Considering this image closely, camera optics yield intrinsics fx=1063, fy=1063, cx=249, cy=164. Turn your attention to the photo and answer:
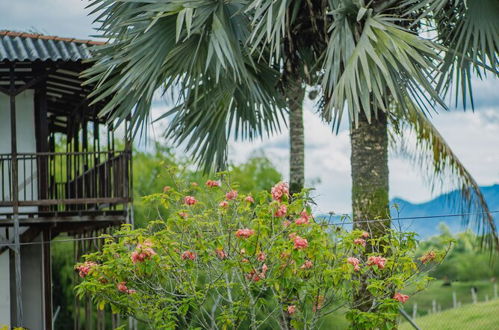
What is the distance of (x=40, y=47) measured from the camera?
1673cm

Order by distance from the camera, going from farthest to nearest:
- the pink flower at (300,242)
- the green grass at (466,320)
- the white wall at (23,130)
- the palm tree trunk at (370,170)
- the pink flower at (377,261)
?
the green grass at (466,320), the white wall at (23,130), the palm tree trunk at (370,170), the pink flower at (377,261), the pink flower at (300,242)

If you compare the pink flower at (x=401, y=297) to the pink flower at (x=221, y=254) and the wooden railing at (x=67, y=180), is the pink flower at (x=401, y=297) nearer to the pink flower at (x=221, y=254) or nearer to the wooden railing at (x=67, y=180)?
the pink flower at (x=221, y=254)

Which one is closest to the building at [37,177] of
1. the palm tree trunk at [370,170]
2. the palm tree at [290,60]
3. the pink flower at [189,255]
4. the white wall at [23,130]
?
the white wall at [23,130]

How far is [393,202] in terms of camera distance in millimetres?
12891

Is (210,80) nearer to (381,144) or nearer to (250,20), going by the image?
(250,20)

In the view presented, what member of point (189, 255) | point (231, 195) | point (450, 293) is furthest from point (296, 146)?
point (450, 293)

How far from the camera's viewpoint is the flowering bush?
1152 centimetres

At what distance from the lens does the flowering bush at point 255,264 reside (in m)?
11.5

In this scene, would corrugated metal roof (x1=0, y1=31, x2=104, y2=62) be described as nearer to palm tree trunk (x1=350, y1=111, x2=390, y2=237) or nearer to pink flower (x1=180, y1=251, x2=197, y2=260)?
palm tree trunk (x1=350, y1=111, x2=390, y2=237)

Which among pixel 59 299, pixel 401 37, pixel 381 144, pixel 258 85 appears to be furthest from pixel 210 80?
pixel 59 299

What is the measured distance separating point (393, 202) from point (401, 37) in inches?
83.3

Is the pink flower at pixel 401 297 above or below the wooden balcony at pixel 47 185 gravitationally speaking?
below

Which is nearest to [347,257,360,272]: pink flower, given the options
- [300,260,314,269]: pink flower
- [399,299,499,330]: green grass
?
[300,260,314,269]: pink flower

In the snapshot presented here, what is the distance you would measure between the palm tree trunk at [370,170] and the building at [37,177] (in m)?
3.91
